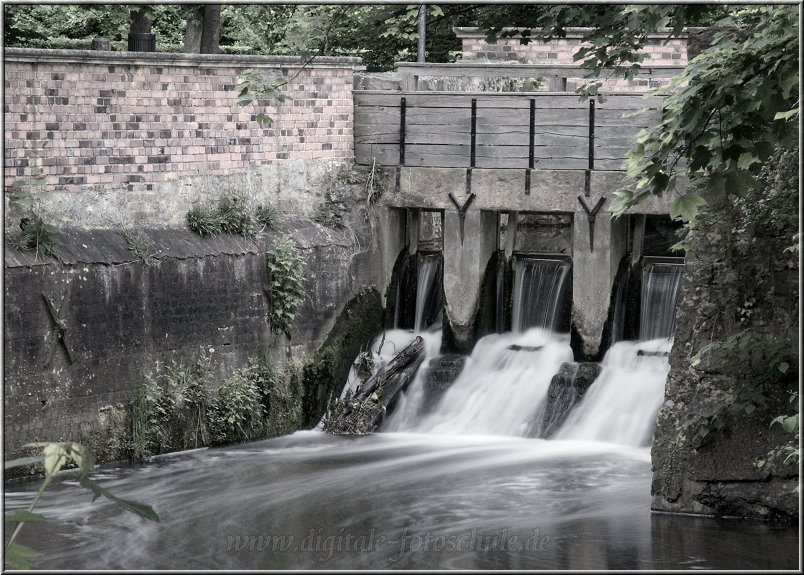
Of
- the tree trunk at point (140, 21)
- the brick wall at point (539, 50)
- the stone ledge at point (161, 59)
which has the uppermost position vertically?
the tree trunk at point (140, 21)

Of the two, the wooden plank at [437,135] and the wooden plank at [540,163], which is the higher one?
the wooden plank at [437,135]

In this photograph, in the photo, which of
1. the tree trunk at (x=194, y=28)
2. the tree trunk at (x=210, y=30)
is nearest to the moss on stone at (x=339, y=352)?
the tree trunk at (x=210, y=30)

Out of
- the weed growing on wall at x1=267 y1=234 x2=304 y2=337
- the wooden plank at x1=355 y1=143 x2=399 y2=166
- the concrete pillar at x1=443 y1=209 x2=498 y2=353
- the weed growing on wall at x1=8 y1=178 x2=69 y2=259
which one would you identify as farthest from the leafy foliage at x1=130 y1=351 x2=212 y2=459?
the wooden plank at x1=355 y1=143 x2=399 y2=166

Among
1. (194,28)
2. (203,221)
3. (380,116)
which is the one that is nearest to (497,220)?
(380,116)

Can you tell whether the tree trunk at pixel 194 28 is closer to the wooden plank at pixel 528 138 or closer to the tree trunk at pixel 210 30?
the tree trunk at pixel 210 30

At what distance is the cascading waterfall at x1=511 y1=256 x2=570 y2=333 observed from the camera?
15.1 metres

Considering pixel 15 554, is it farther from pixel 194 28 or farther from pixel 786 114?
pixel 194 28

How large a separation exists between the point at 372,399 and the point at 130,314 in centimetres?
319

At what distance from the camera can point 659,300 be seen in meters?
14.6

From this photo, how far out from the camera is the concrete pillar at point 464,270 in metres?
15.1

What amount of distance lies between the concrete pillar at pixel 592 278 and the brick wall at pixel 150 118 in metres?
3.07

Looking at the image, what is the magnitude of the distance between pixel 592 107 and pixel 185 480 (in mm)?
6480

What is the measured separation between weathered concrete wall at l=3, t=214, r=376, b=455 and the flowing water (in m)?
0.76

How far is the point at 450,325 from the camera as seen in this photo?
15.3 metres
